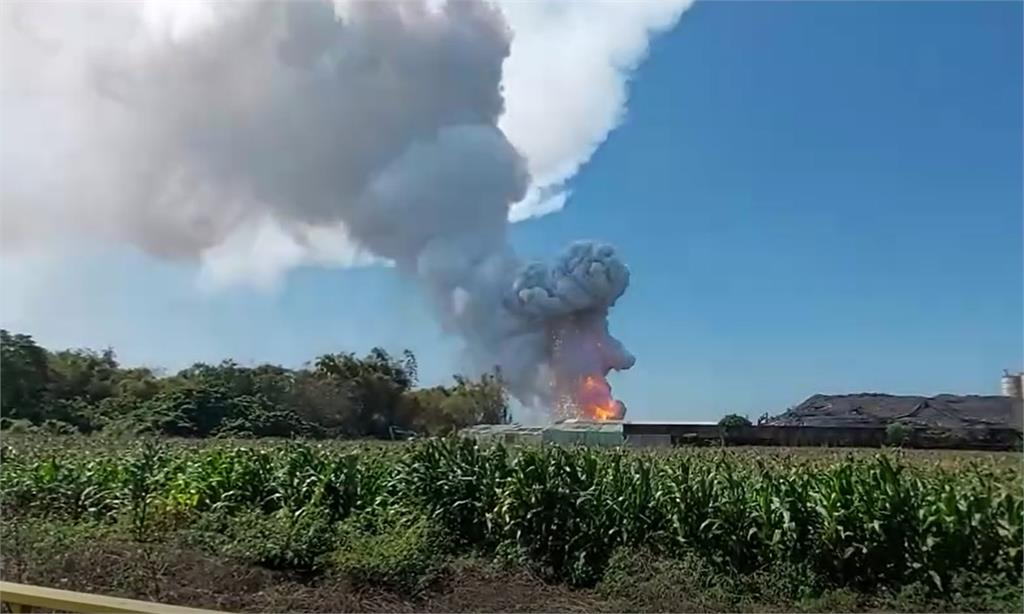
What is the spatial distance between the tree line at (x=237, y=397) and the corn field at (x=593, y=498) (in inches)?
4.4

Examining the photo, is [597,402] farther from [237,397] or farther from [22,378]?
[22,378]

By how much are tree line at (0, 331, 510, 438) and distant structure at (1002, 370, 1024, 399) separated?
5.84ft

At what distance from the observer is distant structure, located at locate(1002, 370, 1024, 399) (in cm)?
222

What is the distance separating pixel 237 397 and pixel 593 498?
1742 millimetres

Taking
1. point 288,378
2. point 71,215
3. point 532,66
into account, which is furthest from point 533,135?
point 71,215

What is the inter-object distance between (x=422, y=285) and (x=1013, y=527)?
232cm

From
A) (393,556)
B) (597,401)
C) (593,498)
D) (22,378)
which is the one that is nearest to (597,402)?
(597,401)

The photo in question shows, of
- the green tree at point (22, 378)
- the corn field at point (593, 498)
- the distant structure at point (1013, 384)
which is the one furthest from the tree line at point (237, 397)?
the distant structure at point (1013, 384)

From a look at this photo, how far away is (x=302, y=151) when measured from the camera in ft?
11.2

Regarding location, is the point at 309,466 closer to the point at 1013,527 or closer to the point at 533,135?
the point at 533,135

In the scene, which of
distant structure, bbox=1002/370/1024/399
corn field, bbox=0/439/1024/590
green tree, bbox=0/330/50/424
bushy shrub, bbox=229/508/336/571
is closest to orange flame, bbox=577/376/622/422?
corn field, bbox=0/439/1024/590

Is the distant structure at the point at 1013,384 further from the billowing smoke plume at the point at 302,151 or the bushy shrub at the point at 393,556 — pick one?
the bushy shrub at the point at 393,556

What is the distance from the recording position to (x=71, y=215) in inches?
141

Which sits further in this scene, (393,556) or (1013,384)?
(393,556)
